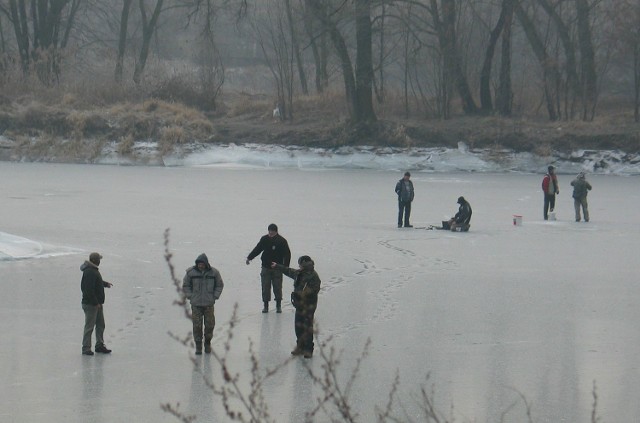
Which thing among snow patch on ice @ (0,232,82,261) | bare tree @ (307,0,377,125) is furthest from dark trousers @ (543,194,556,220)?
bare tree @ (307,0,377,125)

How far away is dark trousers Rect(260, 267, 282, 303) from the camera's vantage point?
13.7 m

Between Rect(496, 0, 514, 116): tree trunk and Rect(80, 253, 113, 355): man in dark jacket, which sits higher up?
Rect(496, 0, 514, 116): tree trunk

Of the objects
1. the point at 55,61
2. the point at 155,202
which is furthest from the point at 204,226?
the point at 55,61

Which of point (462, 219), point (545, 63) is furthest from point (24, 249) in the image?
point (545, 63)

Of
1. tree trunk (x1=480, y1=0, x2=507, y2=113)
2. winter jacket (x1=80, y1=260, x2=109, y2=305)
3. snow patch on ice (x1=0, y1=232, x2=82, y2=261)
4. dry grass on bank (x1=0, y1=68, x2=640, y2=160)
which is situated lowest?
snow patch on ice (x1=0, y1=232, x2=82, y2=261)

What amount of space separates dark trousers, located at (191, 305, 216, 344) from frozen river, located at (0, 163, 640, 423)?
0.38 m

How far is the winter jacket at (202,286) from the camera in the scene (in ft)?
37.0

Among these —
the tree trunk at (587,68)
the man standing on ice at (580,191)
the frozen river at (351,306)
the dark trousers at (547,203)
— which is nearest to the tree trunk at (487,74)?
the tree trunk at (587,68)

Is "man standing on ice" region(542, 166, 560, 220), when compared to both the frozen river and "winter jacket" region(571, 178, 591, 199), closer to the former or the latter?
"winter jacket" region(571, 178, 591, 199)

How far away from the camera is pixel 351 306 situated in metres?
14.2

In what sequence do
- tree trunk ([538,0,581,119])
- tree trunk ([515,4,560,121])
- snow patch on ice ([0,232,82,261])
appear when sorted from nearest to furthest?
snow patch on ice ([0,232,82,261]) < tree trunk ([538,0,581,119]) < tree trunk ([515,4,560,121])

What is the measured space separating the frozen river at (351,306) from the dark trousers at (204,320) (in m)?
0.38

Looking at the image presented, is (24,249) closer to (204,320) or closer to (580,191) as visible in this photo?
(204,320)

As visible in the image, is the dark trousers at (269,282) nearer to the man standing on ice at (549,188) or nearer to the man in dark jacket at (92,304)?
the man in dark jacket at (92,304)
